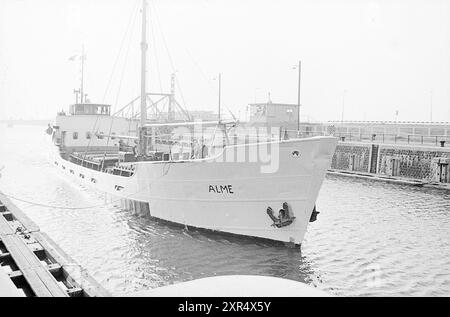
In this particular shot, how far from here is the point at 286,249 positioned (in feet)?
39.3

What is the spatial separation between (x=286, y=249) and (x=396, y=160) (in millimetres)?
18815

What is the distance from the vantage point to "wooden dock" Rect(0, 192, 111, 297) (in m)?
6.27

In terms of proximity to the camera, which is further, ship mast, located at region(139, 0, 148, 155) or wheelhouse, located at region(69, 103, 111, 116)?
wheelhouse, located at region(69, 103, 111, 116)

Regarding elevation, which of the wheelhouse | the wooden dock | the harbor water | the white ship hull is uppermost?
the wheelhouse

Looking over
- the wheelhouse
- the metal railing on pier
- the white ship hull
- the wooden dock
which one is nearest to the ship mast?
the white ship hull

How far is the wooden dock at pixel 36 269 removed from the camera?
20.6ft

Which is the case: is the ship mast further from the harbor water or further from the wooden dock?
the wooden dock

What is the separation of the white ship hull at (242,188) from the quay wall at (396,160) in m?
17.0

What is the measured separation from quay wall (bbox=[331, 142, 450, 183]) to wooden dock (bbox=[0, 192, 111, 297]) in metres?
23.5

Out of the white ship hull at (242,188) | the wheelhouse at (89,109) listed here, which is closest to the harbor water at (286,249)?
the white ship hull at (242,188)

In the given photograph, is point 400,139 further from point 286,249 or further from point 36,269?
point 36,269

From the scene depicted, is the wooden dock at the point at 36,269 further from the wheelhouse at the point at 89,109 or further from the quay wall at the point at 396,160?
the quay wall at the point at 396,160

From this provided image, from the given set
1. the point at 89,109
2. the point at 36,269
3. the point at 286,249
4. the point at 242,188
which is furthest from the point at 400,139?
the point at 36,269
